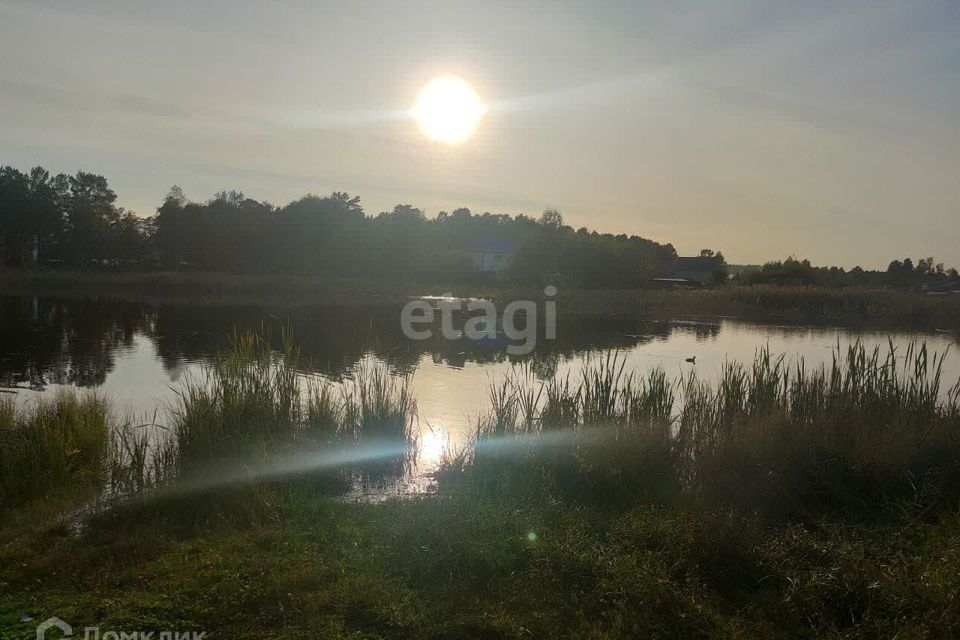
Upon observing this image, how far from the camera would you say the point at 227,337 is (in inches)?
713

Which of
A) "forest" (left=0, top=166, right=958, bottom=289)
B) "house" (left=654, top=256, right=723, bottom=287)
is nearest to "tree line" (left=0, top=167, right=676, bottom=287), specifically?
"forest" (left=0, top=166, right=958, bottom=289)

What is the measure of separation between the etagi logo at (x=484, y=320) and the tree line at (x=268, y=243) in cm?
702

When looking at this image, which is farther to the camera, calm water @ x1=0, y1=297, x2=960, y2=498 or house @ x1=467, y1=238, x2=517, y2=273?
house @ x1=467, y1=238, x2=517, y2=273

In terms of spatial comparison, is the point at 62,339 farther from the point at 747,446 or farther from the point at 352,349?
the point at 747,446

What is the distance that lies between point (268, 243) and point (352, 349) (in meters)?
38.1

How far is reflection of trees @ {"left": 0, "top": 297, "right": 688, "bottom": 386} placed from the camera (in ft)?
52.5

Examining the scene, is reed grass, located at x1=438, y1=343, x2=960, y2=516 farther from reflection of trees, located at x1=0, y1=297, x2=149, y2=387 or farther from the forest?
the forest

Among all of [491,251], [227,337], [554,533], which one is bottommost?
[554,533]

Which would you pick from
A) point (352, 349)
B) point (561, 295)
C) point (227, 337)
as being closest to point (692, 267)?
point (561, 295)

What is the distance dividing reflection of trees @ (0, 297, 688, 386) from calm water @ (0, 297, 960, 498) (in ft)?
0.14

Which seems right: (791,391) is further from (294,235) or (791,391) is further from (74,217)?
(74,217)

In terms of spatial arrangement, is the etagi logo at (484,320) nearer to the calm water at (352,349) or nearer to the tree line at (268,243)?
the calm water at (352,349)

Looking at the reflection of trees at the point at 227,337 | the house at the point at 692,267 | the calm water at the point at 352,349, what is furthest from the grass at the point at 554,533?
the house at the point at 692,267

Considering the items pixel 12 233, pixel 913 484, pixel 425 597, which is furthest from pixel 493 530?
pixel 12 233
